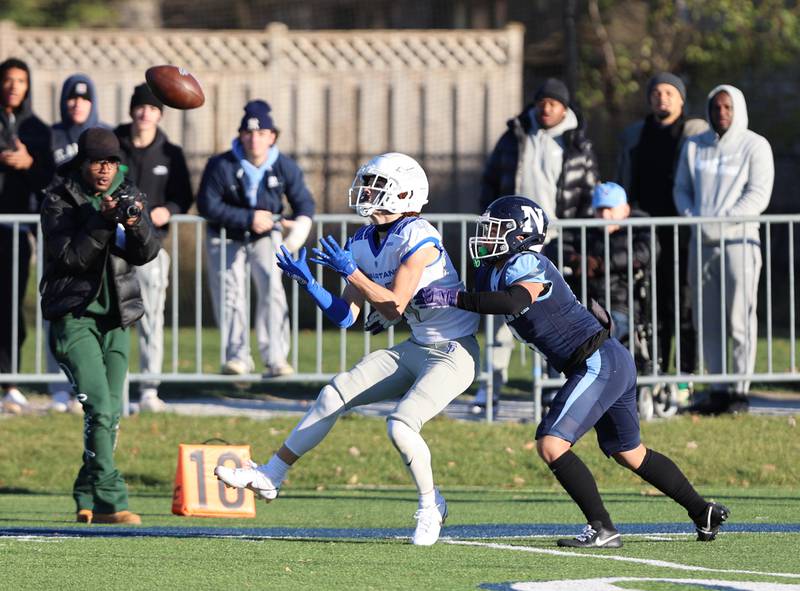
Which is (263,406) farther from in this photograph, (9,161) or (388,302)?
(388,302)

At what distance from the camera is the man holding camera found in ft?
31.7

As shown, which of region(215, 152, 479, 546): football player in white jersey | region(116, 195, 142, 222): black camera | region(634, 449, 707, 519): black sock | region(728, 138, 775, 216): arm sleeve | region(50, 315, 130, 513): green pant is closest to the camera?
region(215, 152, 479, 546): football player in white jersey

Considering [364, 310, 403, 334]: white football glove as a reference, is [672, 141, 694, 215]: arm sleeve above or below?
above

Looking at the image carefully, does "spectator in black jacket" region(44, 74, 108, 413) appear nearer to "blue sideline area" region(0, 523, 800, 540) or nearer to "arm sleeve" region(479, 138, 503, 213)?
"arm sleeve" region(479, 138, 503, 213)

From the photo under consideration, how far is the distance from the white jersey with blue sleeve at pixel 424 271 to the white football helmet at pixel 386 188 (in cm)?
10

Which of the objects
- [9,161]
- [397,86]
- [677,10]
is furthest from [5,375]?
[677,10]

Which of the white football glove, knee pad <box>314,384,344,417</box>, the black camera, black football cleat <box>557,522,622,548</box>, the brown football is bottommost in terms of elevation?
black football cleat <box>557,522,622,548</box>

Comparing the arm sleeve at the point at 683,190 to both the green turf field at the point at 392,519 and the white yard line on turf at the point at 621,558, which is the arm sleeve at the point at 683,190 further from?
the white yard line on turf at the point at 621,558

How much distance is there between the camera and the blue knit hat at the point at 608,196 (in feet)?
42.4

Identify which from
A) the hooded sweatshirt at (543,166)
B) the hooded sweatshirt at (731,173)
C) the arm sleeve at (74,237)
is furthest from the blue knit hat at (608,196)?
the arm sleeve at (74,237)

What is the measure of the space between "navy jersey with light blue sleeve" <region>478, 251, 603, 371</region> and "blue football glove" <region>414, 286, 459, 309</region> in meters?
0.20

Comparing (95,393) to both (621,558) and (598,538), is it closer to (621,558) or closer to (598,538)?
(598,538)

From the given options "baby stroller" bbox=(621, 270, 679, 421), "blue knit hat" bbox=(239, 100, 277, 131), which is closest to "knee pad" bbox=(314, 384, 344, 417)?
"baby stroller" bbox=(621, 270, 679, 421)

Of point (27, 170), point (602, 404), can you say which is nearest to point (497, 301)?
point (602, 404)
